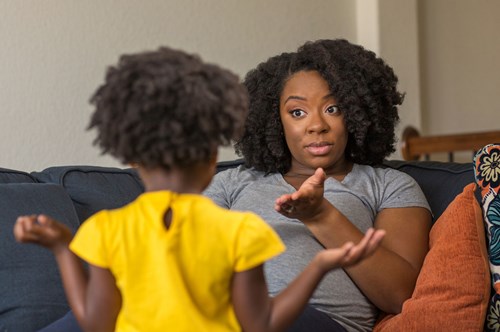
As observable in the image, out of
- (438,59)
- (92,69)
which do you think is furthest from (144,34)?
(438,59)

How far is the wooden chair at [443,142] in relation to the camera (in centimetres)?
318

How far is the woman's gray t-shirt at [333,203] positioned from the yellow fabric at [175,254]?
61cm

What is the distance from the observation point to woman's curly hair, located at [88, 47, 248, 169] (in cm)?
96

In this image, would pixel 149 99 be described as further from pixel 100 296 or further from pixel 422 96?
pixel 422 96

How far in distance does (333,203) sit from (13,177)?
2.50 feet

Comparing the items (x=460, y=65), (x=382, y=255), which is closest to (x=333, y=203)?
(x=382, y=255)

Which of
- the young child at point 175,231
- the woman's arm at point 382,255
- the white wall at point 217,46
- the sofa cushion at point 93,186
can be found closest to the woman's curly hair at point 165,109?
the young child at point 175,231

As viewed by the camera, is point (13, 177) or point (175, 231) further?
point (13, 177)

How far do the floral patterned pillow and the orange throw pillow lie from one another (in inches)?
0.7

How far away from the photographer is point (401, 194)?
178cm

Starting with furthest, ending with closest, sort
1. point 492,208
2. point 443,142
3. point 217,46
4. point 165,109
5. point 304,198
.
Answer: point 443,142, point 217,46, point 492,208, point 304,198, point 165,109

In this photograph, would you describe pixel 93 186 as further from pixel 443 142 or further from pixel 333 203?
pixel 443 142

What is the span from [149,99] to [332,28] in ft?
7.29

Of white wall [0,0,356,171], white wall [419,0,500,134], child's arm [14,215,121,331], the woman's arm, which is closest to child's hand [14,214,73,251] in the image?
child's arm [14,215,121,331]
